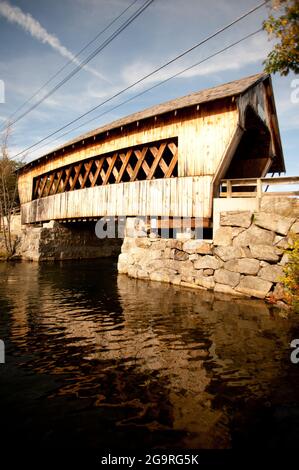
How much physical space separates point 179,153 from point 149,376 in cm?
998

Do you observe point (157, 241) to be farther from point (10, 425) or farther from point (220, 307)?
point (10, 425)

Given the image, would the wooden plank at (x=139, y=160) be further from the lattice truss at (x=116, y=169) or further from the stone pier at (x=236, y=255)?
the stone pier at (x=236, y=255)

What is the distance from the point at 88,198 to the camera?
54.9 feet

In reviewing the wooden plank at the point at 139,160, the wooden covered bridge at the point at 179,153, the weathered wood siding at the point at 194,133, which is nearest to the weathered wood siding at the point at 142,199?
the wooden covered bridge at the point at 179,153

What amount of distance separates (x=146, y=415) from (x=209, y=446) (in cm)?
79

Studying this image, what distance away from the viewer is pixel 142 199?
13523mm

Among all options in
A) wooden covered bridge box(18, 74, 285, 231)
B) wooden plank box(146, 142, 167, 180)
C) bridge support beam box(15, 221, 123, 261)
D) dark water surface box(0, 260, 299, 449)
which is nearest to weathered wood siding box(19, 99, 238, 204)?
wooden covered bridge box(18, 74, 285, 231)

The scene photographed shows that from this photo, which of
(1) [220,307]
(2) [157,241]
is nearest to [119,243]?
(2) [157,241]

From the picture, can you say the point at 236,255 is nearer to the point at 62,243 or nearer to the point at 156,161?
the point at 156,161

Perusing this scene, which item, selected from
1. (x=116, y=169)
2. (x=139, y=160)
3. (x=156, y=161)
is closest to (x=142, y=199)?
(x=156, y=161)

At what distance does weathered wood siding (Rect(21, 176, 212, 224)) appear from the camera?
1156 cm

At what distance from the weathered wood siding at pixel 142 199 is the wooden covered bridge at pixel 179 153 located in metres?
0.04

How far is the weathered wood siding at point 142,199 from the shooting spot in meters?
11.6

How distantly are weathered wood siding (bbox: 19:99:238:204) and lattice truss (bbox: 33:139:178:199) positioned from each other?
511 millimetres
